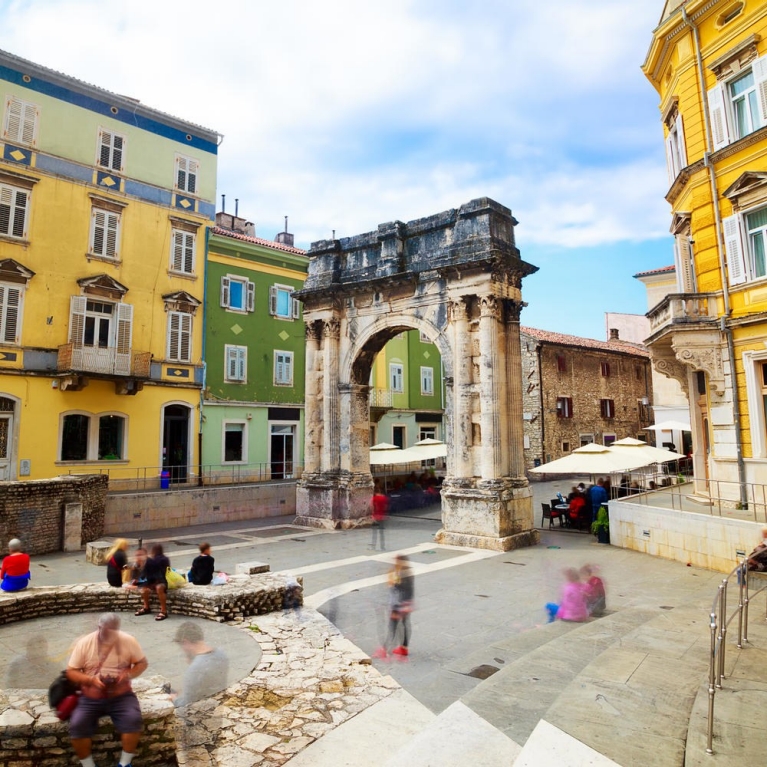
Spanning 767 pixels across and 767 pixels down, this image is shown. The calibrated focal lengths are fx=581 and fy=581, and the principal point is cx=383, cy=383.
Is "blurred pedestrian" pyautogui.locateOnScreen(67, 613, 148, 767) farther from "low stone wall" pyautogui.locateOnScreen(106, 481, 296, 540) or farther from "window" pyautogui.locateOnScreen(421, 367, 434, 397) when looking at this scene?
"window" pyautogui.locateOnScreen(421, 367, 434, 397)

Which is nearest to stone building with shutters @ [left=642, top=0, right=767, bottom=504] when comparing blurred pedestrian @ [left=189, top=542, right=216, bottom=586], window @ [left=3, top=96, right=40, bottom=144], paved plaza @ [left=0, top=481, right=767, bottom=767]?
paved plaza @ [left=0, top=481, right=767, bottom=767]

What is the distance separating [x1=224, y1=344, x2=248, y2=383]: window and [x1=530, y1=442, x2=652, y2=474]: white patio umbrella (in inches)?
596

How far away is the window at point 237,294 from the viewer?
88.2 feet

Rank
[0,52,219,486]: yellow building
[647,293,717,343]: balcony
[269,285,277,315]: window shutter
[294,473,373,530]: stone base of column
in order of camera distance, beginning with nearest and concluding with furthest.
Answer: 1. [647,293,717,343]: balcony
2. [294,473,373,530]: stone base of column
3. [0,52,219,486]: yellow building
4. [269,285,277,315]: window shutter

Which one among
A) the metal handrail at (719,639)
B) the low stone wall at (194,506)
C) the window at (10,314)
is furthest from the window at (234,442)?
the metal handrail at (719,639)

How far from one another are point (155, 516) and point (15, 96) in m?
15.9

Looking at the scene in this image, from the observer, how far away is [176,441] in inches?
992

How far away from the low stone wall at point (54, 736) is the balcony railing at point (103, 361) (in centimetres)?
1773

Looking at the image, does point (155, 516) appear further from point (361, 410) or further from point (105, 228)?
point (105, 228)

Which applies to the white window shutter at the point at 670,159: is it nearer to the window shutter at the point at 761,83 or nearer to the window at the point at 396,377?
the window shutter at the point at 761,83

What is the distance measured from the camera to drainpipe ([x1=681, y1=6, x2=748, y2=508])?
14438 millimetres

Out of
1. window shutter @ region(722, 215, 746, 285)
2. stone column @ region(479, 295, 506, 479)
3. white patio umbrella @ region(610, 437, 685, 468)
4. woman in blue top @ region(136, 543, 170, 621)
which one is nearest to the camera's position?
woman in blue top @ region(136, 543, 170, 621)

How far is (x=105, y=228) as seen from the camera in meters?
22.9

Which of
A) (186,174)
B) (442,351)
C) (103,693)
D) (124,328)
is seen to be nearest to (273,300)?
(186,174)
